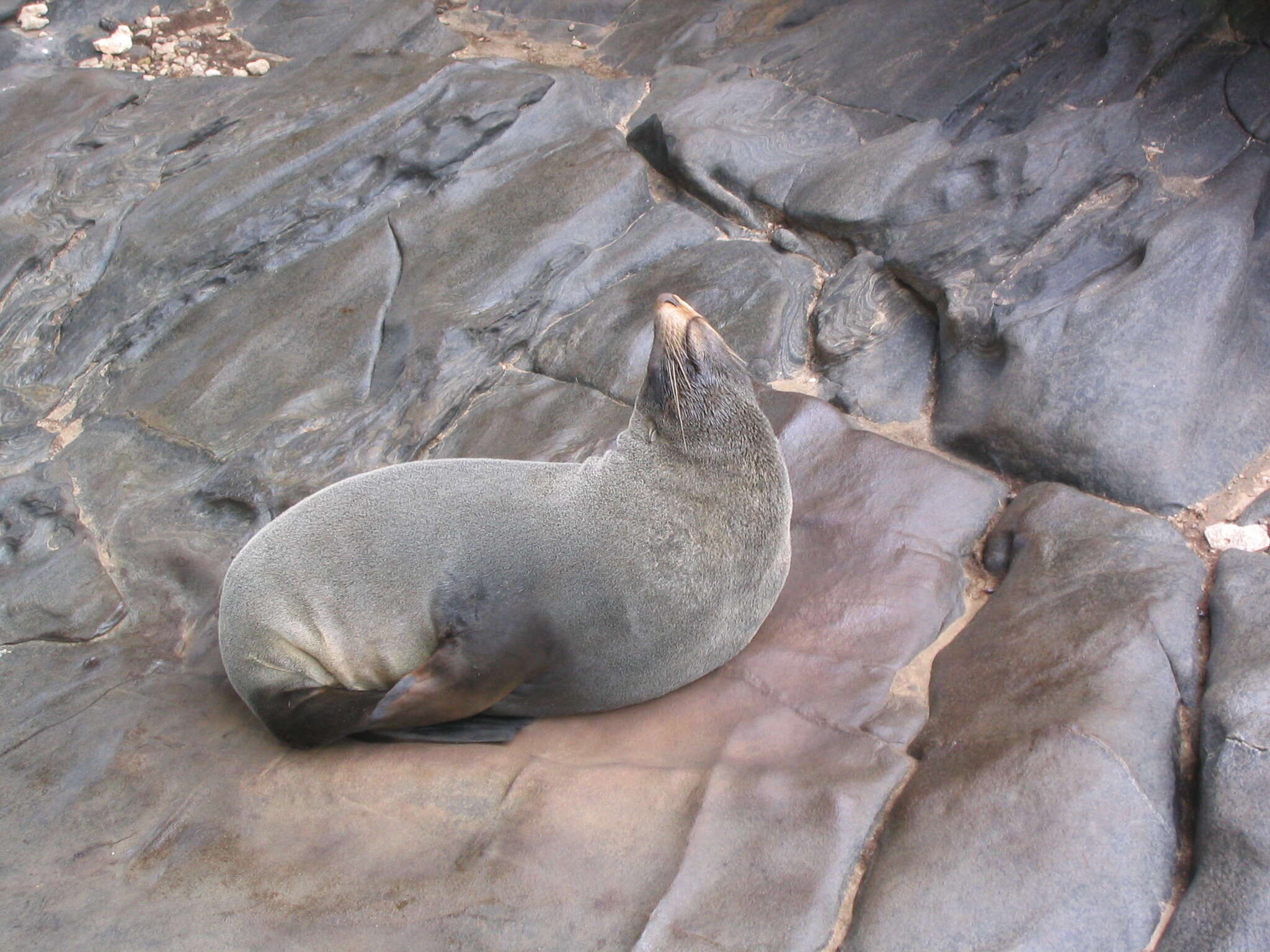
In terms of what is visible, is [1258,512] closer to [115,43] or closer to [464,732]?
[464,732]

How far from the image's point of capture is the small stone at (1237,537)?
3.57m

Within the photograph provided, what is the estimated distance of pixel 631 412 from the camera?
454 centimetres

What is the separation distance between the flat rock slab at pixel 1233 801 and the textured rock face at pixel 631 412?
0.01m

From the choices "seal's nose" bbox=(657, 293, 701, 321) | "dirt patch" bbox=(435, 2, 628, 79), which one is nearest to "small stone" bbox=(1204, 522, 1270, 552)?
"seal's nose" bbox=(657, 293, 701, 321)

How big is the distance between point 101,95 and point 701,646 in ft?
18.8

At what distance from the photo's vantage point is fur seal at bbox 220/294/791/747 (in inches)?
130

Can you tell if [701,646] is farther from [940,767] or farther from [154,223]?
[154,223]

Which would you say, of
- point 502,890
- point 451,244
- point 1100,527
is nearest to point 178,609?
point 502,890

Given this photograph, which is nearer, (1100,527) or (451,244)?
(1100,527)

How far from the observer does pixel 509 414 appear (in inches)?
187

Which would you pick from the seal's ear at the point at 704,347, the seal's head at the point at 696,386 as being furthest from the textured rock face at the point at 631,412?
the seal's ear at the point at 704,347

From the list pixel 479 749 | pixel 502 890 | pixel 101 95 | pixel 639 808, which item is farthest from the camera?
pixel 101 95

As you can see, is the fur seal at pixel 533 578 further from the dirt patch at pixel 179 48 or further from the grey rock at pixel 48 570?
the dirt patch at pixel 179 48

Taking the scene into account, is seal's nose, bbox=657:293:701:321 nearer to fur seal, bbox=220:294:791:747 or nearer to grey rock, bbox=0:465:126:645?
fur seal, bbox=220:294:791:747
